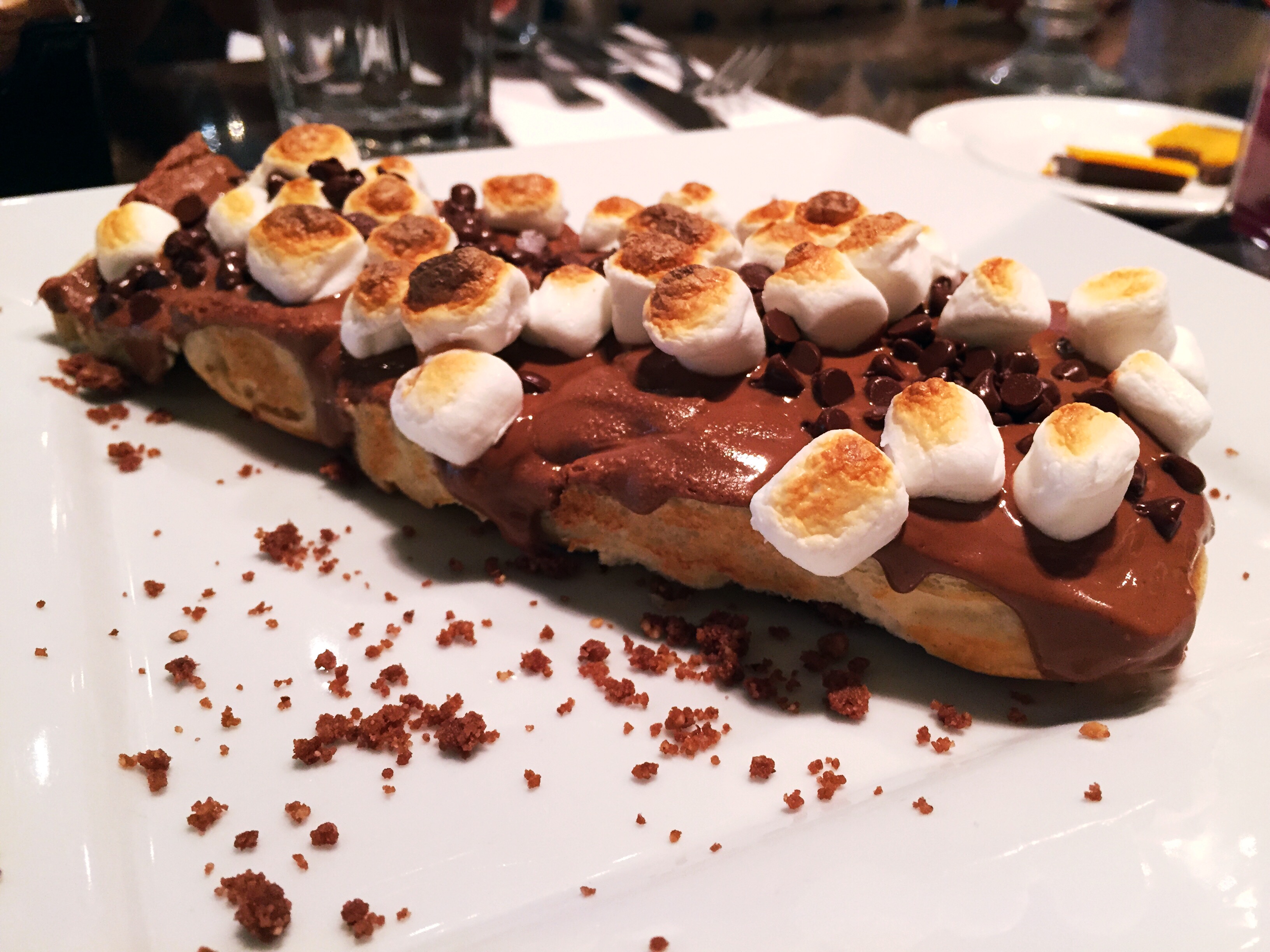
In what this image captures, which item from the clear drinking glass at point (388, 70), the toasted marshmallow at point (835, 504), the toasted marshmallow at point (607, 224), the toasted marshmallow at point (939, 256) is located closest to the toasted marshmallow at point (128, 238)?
the toasted marshmallow at point (607, 224)

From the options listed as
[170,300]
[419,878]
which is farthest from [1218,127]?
[419,878]

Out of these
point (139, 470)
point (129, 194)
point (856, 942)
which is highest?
point (129, 194)

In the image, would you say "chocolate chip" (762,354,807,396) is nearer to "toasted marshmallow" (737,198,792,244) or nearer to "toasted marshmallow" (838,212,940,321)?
"toasted marshmallow" (838,212,940,321)

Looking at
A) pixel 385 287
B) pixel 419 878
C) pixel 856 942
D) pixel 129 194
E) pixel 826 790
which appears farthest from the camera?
pixel 129 194

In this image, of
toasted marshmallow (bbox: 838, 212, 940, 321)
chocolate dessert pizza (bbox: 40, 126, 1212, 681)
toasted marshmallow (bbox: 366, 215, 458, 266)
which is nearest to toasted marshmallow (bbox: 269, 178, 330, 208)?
chocolate dessert pizza (bbox: 40, 126, 1212, 681)

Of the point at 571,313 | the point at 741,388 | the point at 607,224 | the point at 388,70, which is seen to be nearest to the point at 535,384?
the point at 571,313

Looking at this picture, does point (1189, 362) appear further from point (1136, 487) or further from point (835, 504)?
point (835, 504)

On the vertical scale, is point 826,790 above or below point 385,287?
below

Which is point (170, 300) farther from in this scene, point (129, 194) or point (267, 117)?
point (267, 117)
